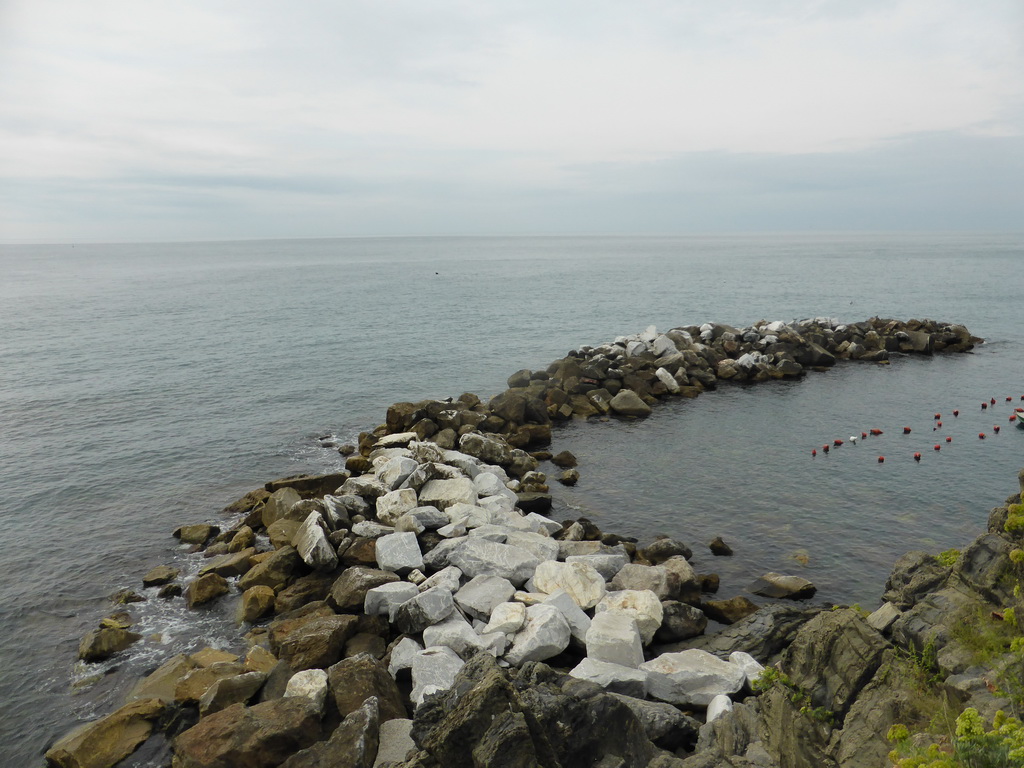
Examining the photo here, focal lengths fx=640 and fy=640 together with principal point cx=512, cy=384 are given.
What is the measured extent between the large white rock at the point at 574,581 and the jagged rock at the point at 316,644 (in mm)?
5096

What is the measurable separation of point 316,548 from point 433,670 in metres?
6.51

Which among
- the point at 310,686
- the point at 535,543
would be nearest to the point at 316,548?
the point at 310,686

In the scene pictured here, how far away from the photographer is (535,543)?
1928 centimetres

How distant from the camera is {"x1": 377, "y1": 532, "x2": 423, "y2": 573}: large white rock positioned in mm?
17578

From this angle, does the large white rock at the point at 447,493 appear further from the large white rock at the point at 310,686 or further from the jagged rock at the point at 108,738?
the jagged rock at the point at 108,738

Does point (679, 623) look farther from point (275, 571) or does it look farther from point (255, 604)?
point (275, 571)

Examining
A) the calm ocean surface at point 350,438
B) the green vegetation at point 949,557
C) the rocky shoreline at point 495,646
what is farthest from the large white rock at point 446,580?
the green vegetation at point 949,557

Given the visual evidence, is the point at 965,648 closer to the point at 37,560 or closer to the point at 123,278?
the point at 37,560

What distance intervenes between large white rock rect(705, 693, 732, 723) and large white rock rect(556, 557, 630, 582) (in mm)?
5849

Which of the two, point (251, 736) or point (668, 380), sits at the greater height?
point (668, 380)

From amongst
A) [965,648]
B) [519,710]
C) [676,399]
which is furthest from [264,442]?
[965,648]

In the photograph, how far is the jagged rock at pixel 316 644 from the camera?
14.2 meters

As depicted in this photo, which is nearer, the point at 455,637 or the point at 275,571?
the point at 455,637

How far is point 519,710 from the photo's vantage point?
894 cm
